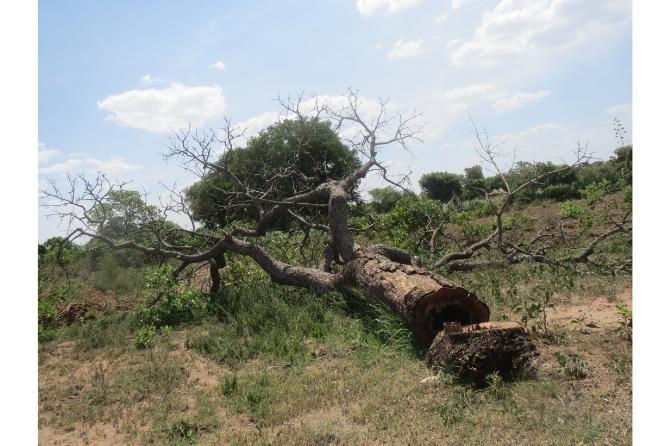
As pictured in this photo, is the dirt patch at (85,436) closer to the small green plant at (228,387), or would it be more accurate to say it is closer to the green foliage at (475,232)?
the small green plant at (228,387)

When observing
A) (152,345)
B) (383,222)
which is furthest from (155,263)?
(152,345)

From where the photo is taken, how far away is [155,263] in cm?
1432

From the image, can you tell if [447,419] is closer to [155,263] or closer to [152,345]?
[152,345]

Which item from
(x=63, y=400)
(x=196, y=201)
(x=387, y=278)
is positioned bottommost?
(x=63, y=400)

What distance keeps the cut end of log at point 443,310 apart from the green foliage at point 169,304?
4.04 meters

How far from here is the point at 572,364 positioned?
3533 mm

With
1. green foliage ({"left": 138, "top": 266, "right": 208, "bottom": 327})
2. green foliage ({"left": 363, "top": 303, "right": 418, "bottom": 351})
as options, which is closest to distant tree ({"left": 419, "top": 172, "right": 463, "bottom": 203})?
green foliage ({"left": 138, "top": 266, "right": 208, "bottom": 327})

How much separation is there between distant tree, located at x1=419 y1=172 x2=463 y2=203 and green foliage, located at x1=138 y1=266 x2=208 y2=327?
3342 centimetres

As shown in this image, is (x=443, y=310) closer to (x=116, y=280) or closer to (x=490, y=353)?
(x=490, y=353)

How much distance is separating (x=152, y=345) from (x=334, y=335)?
2.56 meters

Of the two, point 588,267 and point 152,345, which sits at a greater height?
point 588,267

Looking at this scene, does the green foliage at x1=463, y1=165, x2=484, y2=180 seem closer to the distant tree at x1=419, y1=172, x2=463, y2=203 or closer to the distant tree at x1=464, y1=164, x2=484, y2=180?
the distant tree at x1=464, y1=164, x2=484, y2=180

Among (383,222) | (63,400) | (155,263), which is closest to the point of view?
(63,400)

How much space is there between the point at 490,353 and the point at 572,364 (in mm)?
780
